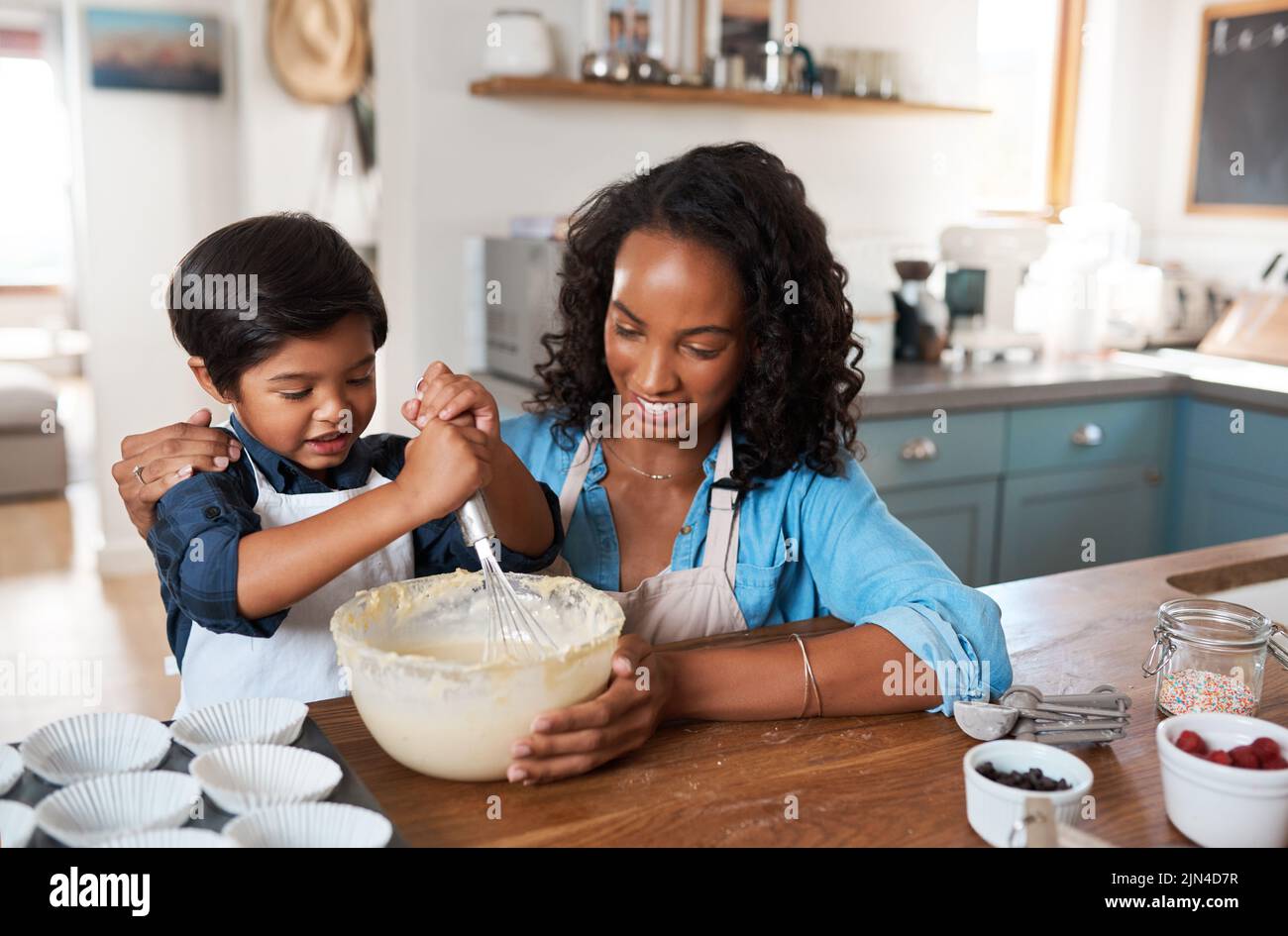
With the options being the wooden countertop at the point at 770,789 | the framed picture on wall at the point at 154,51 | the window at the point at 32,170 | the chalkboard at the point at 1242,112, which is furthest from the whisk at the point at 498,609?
the window at the point at 32,170

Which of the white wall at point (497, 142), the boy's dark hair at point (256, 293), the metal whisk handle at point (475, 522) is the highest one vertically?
the white wall at point (497, 142)

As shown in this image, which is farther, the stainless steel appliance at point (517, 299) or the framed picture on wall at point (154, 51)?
the framed picture on wall at point (154, 51)

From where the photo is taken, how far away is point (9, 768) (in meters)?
0.89

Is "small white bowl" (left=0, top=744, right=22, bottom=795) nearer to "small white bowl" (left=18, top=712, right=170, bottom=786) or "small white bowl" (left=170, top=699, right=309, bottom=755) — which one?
"small white bowl" (left=18, top=712, right=170, bottom=786)

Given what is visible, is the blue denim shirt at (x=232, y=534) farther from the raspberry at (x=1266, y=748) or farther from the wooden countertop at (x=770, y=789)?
the raspberry at (x=1266, y=748)

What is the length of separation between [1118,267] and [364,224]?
277cm

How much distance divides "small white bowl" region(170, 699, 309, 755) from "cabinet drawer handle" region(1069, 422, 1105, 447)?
2638 mm

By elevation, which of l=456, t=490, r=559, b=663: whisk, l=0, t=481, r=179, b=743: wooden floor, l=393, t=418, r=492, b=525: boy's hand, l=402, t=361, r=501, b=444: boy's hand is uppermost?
l=402, t=361, r=501, b=444: boy's hand

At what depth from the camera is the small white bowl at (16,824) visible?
2.60 ft

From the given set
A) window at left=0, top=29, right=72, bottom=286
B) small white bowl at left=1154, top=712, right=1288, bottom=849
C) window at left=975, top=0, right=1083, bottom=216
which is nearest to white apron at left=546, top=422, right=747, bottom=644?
small white bowl at left=1154, top=712, right=1288, bottom=849

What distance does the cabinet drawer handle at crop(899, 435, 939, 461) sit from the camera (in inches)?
114

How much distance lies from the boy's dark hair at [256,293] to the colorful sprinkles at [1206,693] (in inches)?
35.9

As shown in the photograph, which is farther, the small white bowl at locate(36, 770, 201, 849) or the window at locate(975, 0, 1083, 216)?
the window at locate(975, 0, 1083, 216)
